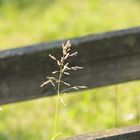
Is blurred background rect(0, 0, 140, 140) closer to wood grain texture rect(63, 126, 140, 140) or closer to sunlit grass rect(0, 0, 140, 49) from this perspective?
sunlit grass rect(0, 0, 140, 49)

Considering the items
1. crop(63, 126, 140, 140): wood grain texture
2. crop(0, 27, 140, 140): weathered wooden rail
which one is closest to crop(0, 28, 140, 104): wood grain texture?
crop(0, 27, 140, 140): weathered wooden rail

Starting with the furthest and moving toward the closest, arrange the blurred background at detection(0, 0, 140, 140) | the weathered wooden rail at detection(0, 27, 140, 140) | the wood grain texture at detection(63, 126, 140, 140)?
the blurred background at detection(0, 0, 140, 140)
the weathered wooden rail at detection(0, 27, 140, 140)
the wood grain texture at detection(63, 126, 140, 140)

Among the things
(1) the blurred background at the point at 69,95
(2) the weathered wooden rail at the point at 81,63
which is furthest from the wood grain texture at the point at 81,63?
(1) the blurred background at the point at 69,95

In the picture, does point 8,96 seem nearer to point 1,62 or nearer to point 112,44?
point 1,62

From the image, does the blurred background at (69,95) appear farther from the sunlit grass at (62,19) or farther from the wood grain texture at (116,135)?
the wood grain texture at (116,135)

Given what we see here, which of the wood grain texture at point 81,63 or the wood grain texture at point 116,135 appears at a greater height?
the wood grain texture at point 81,63

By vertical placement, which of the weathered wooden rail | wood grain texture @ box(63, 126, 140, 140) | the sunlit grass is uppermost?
the sunlit grass

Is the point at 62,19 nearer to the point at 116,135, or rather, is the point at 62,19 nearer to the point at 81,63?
the point at 81,63
